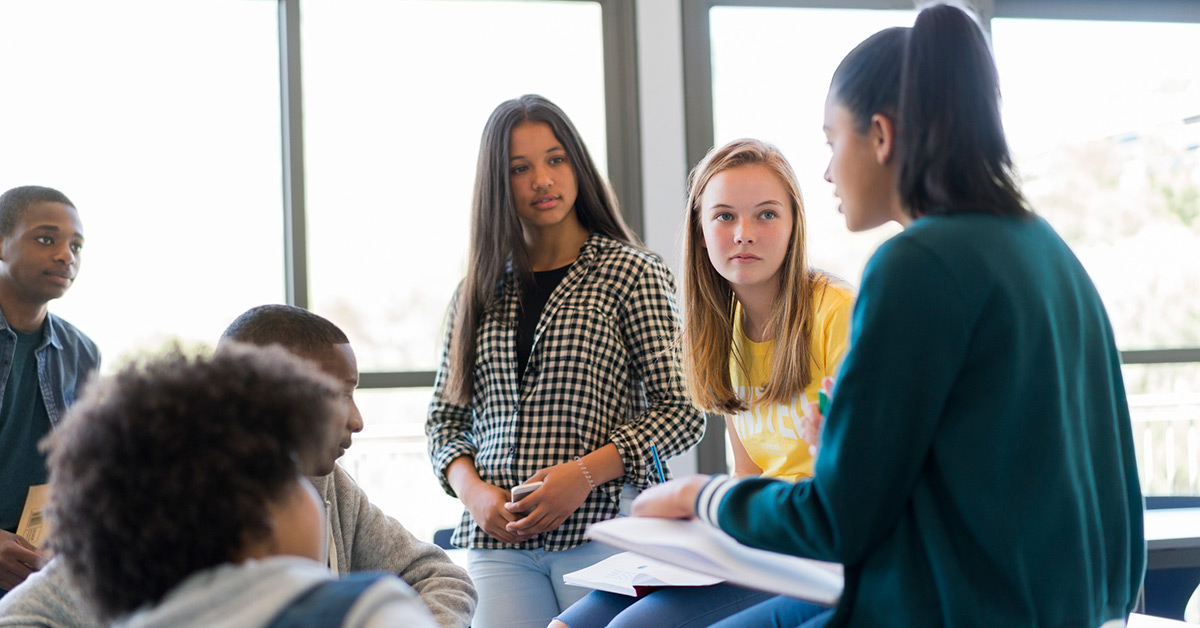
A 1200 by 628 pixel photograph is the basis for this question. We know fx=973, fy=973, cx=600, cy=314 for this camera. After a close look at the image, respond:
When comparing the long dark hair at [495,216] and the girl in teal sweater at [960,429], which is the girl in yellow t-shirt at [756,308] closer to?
the long dark hair at [495,216]

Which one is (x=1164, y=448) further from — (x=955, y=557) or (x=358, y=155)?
(x=955, y=557)

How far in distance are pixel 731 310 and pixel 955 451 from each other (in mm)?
971

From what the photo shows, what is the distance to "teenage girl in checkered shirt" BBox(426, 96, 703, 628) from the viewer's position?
189 cm

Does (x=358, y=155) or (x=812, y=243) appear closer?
(x=812, y=243)

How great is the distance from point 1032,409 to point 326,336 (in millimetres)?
950

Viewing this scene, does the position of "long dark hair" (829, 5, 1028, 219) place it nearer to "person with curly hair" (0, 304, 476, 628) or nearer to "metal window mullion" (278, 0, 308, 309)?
"person with curly hair" (0, 304, 476, 628)

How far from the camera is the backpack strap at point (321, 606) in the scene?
714mm

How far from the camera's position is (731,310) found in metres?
1.90

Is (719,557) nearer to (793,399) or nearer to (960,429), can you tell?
(960,429)

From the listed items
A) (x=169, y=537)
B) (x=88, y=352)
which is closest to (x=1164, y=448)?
(x=88, y=352)

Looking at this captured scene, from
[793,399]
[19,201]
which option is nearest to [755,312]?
[793,399]

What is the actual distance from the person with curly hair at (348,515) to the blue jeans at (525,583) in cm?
37

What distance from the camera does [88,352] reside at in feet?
7.98

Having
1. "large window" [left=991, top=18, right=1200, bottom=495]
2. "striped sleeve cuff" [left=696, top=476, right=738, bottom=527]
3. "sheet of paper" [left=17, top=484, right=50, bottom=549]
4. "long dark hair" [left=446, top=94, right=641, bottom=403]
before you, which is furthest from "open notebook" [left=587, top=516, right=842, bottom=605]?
"large window" [left=991, top=18, right=1200, bottom=495]
